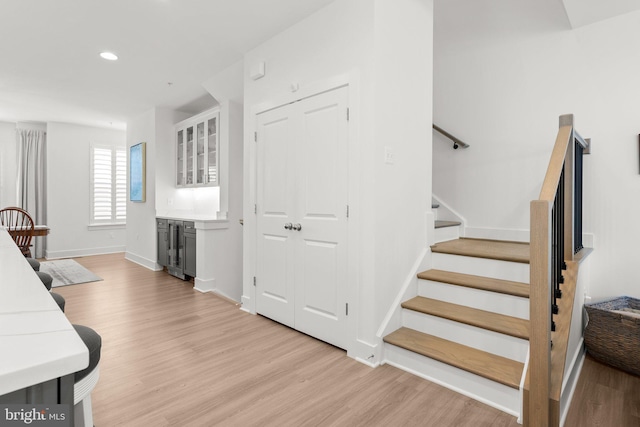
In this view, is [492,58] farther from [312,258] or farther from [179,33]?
[179,33]

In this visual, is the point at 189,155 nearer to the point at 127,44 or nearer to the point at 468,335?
the point at 127,44

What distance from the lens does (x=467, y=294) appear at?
2.52 meters

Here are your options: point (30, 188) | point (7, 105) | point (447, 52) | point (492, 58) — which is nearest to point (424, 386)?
point (492, 58)

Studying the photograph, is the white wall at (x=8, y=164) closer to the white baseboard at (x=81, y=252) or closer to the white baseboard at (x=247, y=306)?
the white baseboard at (x=81, y=252)

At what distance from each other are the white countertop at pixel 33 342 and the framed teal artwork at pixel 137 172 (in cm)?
558

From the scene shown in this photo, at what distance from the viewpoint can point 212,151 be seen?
5.13 meters

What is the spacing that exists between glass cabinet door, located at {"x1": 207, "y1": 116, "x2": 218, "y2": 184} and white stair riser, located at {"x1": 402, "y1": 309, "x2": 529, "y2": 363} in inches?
140

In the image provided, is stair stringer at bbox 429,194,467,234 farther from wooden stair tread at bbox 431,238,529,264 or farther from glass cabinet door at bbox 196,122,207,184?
glass cabinet door at bbox 196,122,207,184

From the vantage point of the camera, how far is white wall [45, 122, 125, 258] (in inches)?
269

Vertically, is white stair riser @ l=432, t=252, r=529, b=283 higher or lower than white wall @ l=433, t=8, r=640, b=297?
lower

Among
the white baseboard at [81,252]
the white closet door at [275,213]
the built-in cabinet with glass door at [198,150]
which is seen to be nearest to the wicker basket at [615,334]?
the white closet door at [275,213]

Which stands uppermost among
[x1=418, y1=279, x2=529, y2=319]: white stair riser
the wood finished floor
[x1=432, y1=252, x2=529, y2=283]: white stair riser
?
[x1=432, y1=252, x2=529, y2=283]: white stair riser

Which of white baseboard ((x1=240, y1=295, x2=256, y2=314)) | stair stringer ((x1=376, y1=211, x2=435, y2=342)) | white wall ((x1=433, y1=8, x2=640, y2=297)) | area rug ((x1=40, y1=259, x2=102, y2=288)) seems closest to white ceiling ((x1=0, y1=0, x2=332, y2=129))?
white wall ((x1=433, y1=8, x2=640, y2=297))

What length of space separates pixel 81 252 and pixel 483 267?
770 centimetres
